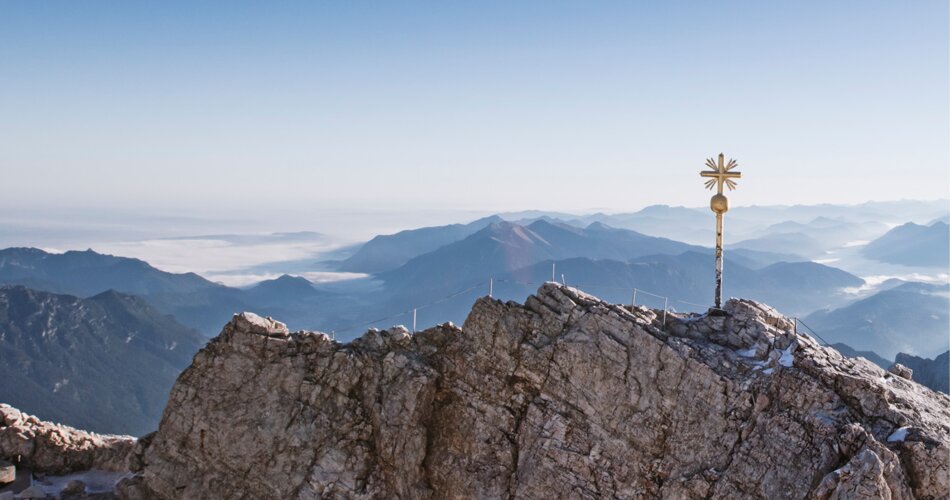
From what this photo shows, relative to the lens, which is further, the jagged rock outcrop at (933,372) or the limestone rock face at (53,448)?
the jagged rock outcrop at (933,372)

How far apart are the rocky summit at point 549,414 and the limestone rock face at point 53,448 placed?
6288 millimetres

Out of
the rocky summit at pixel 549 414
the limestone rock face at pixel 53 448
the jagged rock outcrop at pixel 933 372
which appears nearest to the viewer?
the rocky summit at pixel 549 414

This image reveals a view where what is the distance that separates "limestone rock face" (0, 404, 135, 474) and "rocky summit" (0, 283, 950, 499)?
629 cm

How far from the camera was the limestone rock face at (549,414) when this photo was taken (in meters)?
26.6

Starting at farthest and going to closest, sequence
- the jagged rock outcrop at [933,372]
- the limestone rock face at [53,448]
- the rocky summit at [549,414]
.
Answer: the jagged rock outcrop at [933,372]
the limestone rock face at [53,448]
the rocky summit at [549,414]

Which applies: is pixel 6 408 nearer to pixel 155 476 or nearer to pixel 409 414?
pixel 155 476

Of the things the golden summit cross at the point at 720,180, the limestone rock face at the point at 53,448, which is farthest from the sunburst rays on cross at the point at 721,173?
the limestone rock face at the point at 53,448

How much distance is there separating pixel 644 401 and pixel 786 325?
30.4 feet

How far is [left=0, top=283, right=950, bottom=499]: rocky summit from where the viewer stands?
26.6m

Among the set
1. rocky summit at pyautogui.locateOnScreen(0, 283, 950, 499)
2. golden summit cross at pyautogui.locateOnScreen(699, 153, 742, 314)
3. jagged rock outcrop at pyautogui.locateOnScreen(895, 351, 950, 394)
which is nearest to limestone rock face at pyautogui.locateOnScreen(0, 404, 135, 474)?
rocky summit at pyautogui.locateOnScreen(0, 283, 950, 499)

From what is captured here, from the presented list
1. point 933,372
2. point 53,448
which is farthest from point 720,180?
point 933,372

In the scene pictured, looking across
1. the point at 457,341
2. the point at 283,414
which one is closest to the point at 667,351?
the point at 457,341

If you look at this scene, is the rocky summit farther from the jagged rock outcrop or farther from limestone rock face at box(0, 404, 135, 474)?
the jagged rock outcrop

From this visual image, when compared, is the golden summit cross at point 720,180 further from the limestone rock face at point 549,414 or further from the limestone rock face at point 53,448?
the limestone rock face at point 53,448
